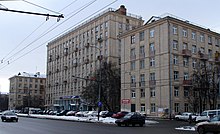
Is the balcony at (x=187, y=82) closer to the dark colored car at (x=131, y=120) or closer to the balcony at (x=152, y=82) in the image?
the balcony at (x=152, y=82)

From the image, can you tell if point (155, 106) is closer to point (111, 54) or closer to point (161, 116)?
point (161, 116)

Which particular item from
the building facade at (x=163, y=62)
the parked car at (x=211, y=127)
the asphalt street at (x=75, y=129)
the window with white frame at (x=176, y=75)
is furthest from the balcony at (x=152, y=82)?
the parked car at (x=211, y=127)

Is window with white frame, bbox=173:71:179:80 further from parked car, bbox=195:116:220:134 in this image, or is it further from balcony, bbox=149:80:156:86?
parked car, bbox=195:116:220:134

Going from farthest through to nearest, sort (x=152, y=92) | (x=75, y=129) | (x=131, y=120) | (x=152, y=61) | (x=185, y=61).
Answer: (x=152, y=61) → (x=185, y=61) → (x=152, y=92) → (x=131, y=120) → (x=75, y=129)

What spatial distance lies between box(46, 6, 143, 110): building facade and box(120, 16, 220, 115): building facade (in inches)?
384

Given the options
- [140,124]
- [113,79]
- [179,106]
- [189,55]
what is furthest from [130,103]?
[140,124]

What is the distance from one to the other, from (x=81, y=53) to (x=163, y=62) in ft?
119

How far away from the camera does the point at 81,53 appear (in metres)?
89.4

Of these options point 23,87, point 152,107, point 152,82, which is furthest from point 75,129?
point 23,87

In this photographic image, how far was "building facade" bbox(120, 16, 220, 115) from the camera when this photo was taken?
5712 centimetres

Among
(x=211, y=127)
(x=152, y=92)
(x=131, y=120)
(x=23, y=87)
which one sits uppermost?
(x=23, y=87)

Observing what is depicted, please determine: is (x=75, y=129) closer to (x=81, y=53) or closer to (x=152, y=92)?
(x=152, y=92)

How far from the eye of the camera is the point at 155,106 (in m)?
57.7

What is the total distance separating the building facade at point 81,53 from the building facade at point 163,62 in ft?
32.0
